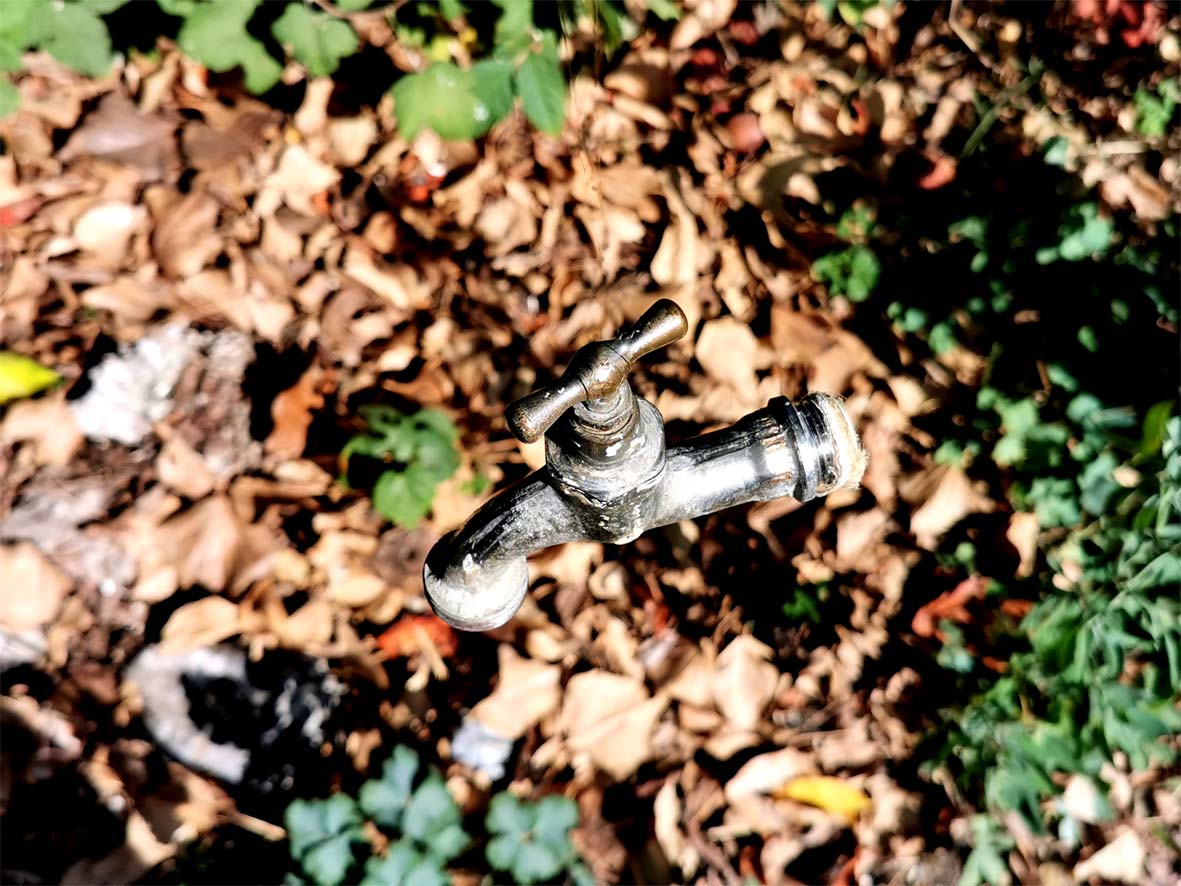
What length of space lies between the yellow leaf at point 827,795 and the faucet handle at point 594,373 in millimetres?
1492

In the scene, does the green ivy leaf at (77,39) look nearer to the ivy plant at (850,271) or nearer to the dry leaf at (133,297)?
the dry leaf at (133,297)

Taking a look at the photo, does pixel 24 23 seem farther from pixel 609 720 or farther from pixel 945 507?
pixel 945 507

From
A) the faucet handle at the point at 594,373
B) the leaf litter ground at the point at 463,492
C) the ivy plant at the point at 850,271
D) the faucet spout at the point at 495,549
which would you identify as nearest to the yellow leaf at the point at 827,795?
the leaf litter ground at the point at 463,492

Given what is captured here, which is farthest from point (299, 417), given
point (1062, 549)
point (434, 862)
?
point (1062, 549)

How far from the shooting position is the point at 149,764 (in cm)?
196

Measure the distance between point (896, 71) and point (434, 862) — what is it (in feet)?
8.45

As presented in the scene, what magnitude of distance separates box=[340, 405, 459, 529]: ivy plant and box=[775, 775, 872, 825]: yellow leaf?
42.2 inches

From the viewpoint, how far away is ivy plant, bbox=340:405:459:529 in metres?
1.89

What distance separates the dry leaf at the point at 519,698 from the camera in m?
2.01

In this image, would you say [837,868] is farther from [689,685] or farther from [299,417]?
[299,417]

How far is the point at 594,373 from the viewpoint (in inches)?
35.2

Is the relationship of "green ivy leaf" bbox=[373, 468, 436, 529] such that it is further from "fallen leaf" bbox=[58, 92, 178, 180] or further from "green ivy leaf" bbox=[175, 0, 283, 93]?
"fallen leaf" bbox=[58, 92, 178, 180]

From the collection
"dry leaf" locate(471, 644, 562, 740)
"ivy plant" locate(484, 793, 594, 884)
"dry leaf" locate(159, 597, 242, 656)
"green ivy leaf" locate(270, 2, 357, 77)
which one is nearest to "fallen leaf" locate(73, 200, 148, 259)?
"green ivy leaf" locate(270, 2, 357, 77)

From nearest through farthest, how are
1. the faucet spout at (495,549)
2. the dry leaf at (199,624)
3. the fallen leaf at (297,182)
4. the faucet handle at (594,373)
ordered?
the faucet handle at (594,373) → the faucet spout at (495,549) → the dry leaf at (199,624) → the fallen leaf at (297,182)
